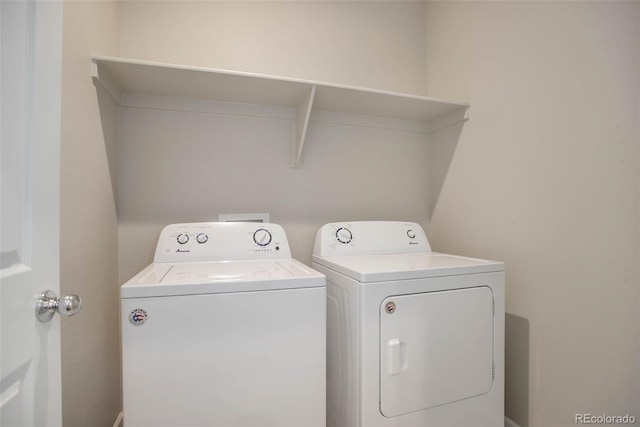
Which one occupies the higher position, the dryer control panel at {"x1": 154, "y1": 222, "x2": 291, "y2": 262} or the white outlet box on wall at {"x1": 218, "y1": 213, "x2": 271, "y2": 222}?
the white outlet box on wall at {"x1": 218, "y1": 213, "x2": 271, "y2": 222}

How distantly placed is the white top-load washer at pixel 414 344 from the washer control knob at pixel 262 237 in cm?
35

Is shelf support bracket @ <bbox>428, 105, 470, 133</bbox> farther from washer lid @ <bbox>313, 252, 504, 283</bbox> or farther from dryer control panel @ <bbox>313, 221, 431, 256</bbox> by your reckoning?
washer lid @ <bbox>313, 252, 504, 283</bbox>

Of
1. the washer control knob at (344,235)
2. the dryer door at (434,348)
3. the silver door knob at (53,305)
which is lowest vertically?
the dryer door at (434,348)

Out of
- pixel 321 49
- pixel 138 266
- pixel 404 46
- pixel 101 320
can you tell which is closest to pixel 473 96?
pixel 404 46

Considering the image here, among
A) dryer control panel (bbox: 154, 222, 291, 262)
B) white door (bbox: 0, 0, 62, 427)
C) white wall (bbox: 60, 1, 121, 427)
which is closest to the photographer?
white door (bbox: 0, 0, 62, 427)

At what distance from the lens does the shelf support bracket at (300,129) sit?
1563mm

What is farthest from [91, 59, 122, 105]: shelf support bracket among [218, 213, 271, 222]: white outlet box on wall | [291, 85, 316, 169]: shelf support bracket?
[291, 85, 316, 169]: shelf support bracket

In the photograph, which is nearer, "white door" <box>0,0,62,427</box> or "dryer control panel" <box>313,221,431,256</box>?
"white door" <box>0,0,62,427</box>

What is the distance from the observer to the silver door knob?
0.61 m

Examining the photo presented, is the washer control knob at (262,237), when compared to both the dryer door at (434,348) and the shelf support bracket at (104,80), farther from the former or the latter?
the shelf support bracket at (104,80)

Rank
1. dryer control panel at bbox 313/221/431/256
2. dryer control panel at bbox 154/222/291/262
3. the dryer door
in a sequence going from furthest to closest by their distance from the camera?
dryer control panel at bbox 313/221/431/256 → dryer control panel at bbox 154/222/291/262 → the dryer door

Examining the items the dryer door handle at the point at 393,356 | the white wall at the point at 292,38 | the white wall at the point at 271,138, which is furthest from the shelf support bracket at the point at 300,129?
the dryer door handle at the point at 393,356

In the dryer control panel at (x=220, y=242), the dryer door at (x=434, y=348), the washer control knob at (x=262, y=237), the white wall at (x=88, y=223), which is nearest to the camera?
the white wall at (x=88, y=223)

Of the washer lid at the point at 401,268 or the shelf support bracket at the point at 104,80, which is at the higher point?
the shelf support bracket at the point at 104,80
